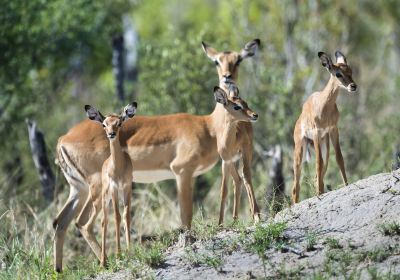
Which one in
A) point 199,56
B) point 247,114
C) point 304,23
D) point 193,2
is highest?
point 193,2

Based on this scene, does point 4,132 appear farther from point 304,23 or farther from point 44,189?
point 304,23

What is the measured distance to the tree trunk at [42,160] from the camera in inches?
595

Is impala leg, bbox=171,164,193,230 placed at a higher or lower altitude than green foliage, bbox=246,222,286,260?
higher

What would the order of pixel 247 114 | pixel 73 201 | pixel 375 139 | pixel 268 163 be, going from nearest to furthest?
1. pixel 247 114
2. pixel 73 201
3. pixel 268 163
4. pixel 375 139

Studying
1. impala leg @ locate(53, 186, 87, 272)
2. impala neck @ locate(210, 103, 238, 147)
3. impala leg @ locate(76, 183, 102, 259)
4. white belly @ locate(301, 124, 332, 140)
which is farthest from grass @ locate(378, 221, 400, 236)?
impala leg @ locate(53, 186, 87, 272)

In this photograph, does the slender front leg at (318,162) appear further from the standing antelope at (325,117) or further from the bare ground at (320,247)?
the bare ground at (320,247)

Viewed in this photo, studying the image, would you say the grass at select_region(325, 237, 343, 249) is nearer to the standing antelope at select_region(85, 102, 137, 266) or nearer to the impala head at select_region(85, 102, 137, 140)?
the standing antelope at select_region(85, 102, 137, 266)

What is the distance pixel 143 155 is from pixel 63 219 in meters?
1.28

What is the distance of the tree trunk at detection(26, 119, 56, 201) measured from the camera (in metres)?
15.1

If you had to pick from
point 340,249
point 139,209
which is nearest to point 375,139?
point 139,209

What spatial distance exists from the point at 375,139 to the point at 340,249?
11.6 meters

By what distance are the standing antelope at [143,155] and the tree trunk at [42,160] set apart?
282 centimetres

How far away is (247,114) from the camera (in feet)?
Answer: 37.0

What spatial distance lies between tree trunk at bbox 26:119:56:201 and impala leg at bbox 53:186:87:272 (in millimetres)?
3044
